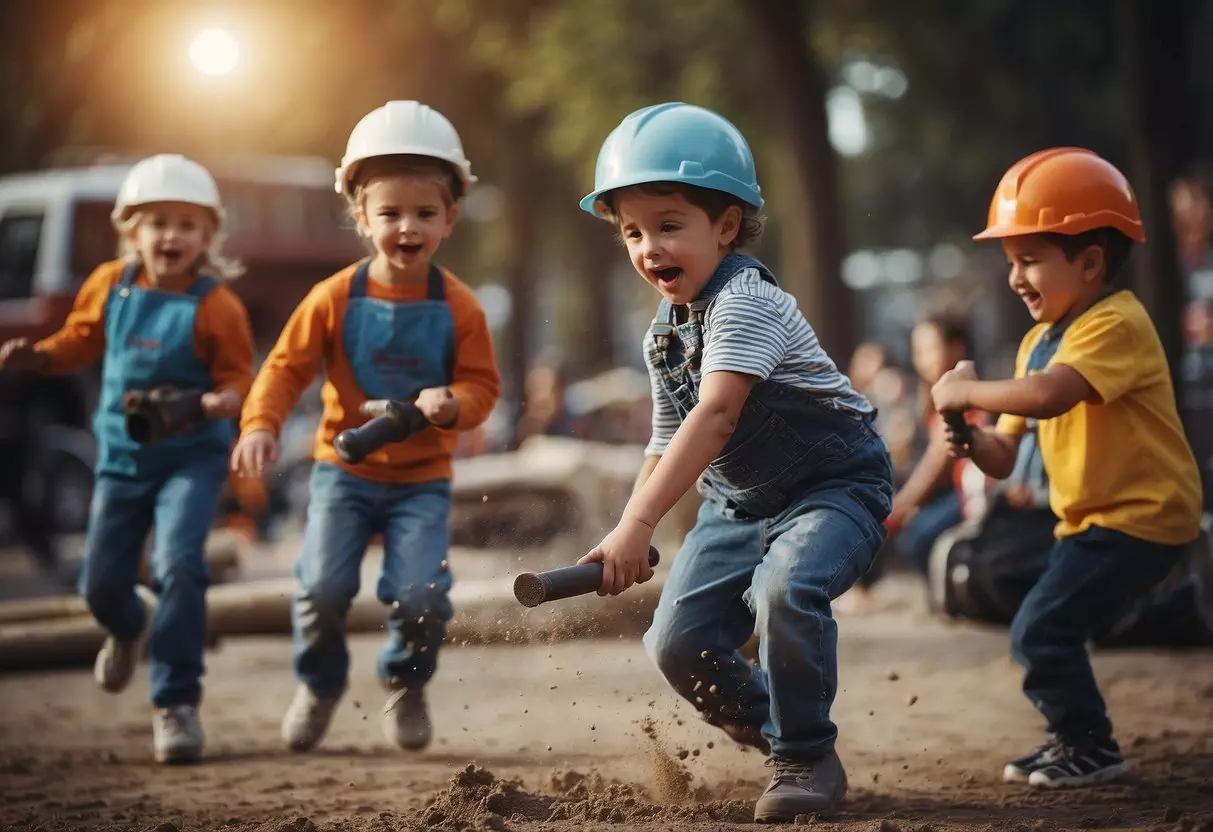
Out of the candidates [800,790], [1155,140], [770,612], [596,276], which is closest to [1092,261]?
[770,612]

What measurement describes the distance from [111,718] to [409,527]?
2202mm

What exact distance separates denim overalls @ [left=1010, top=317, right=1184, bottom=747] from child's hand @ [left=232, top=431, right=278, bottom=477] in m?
2.27

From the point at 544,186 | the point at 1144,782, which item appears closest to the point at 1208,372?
the point at 1144,782

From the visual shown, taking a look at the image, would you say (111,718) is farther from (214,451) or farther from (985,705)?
(985,705)

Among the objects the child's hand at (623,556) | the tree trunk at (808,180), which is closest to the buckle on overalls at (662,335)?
the child's hand at (623,556)

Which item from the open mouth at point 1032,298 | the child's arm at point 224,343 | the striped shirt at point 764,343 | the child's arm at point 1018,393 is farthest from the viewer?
the child's arm at point 224,343

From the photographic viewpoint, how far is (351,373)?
5.11 metres

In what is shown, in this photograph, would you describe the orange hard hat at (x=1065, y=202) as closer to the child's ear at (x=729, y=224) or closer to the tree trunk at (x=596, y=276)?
the child's ear at (x=729, y=224)

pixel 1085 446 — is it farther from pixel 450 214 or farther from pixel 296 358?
pixel 296 358

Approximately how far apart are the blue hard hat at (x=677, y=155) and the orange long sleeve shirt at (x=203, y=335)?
6.64 ft

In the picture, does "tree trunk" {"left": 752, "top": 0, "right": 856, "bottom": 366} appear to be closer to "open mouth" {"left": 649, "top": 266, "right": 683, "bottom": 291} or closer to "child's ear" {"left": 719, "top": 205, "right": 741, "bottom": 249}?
"child's ear" {"left": 719, "top": 205, "right": 741, "bottom": 249}

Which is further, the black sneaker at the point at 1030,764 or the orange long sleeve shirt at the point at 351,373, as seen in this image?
the orange long sleeve shirt at the point at 351,373

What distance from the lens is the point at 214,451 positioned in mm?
5633

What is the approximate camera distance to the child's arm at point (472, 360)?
5004 millimetres
